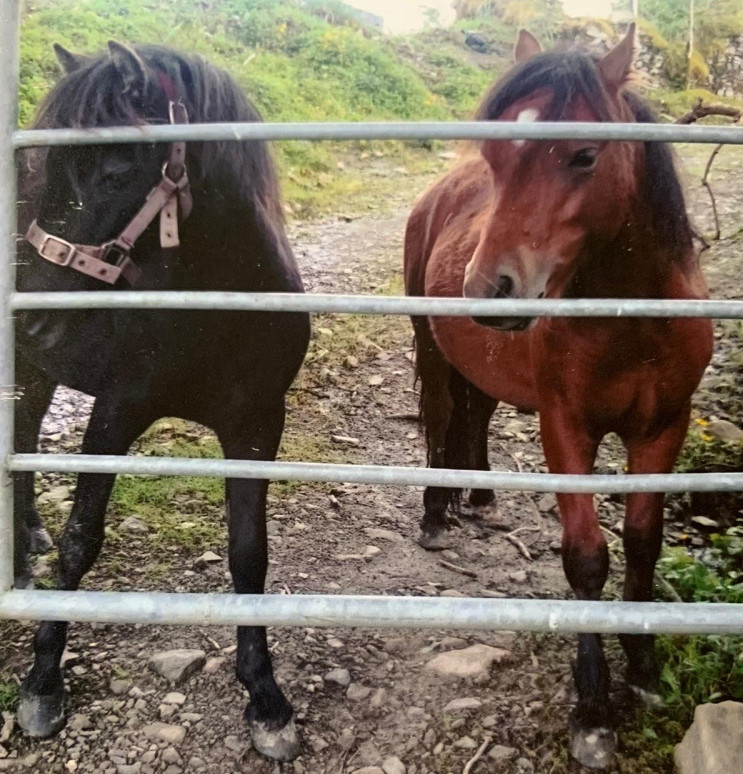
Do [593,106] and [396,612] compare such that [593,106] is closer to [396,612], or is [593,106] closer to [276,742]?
[396,612]

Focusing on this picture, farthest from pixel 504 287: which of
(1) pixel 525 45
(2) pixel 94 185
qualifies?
(2) pixel 94 185

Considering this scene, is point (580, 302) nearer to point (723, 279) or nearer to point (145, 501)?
point (723, 279)

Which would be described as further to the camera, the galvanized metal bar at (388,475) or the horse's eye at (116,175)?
the horse's eye at (116,175)

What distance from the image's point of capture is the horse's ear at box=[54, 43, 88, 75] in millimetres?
1484

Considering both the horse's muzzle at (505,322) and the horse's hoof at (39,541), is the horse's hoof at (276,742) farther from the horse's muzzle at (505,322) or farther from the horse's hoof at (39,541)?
the horse's muzzle at (505,322)

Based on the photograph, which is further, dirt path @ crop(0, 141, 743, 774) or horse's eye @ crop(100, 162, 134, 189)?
dirt path @ crop(0, 141, 743, 774)

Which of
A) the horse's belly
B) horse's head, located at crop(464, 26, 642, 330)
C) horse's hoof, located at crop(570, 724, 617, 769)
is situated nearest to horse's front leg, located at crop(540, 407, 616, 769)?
horse's hoof, located at crop(570, 724, 617, 769)

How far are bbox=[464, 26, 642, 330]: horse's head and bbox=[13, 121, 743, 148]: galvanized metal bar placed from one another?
0.68 ft

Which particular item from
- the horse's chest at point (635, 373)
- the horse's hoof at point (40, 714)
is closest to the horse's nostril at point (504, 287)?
the horse's chest at point (635, 373)

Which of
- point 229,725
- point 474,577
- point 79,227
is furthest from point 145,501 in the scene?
point 474,577

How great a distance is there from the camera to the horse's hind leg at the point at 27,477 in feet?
5.39

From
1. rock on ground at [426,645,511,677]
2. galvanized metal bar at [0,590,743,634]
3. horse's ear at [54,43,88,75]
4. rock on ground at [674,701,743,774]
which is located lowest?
rock on ground at [426,645,511,677]

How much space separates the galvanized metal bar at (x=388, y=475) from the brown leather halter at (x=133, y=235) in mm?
392

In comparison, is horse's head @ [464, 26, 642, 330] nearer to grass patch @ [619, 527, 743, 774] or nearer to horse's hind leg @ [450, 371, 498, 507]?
horse's hind leg @ [450, 371, 498, 507]
